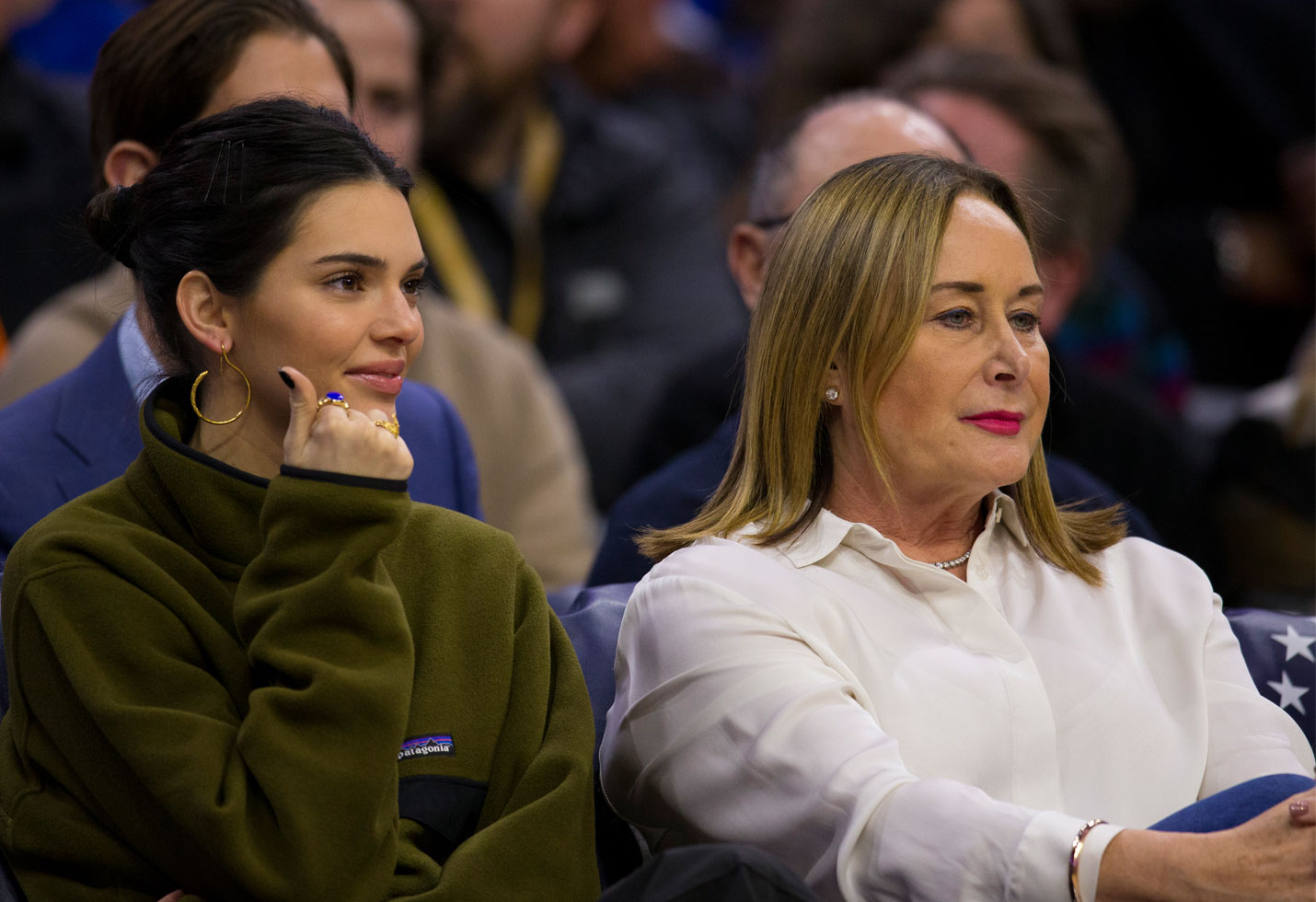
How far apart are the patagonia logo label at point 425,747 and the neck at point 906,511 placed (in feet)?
1.97

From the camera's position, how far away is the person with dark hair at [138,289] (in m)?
2.31

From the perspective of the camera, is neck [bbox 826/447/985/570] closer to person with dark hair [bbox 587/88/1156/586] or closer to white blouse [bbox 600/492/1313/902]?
white blouse [bbox 600/492/1313/902]

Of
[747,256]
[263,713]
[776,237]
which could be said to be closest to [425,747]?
[263,713]

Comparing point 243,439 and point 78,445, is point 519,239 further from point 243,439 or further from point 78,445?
point 243,439

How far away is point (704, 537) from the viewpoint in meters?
2.12

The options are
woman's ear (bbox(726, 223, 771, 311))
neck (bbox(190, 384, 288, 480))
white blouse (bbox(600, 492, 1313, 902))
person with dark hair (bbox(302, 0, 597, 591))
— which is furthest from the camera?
person with dark hair (bbox(302, 0, 597, 591))

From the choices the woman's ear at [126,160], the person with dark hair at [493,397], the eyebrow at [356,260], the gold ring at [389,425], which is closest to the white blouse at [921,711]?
the gold ring at [389,425]

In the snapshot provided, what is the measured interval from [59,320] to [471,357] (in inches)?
35.8

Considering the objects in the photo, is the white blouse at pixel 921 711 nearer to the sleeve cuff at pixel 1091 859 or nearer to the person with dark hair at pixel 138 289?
the sleeve cuff at pixel 1091 859

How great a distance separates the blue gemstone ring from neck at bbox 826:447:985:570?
661mm

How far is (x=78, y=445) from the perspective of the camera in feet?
7.69

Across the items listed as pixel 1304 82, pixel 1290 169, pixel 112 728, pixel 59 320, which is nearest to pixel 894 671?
pixel 112 728

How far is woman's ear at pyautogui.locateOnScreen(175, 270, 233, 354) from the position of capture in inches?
74.7

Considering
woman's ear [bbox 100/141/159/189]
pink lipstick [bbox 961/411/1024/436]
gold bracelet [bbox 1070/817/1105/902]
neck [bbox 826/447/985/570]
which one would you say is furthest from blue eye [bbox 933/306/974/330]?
woman's ear [bbox 100/141/159/189]
